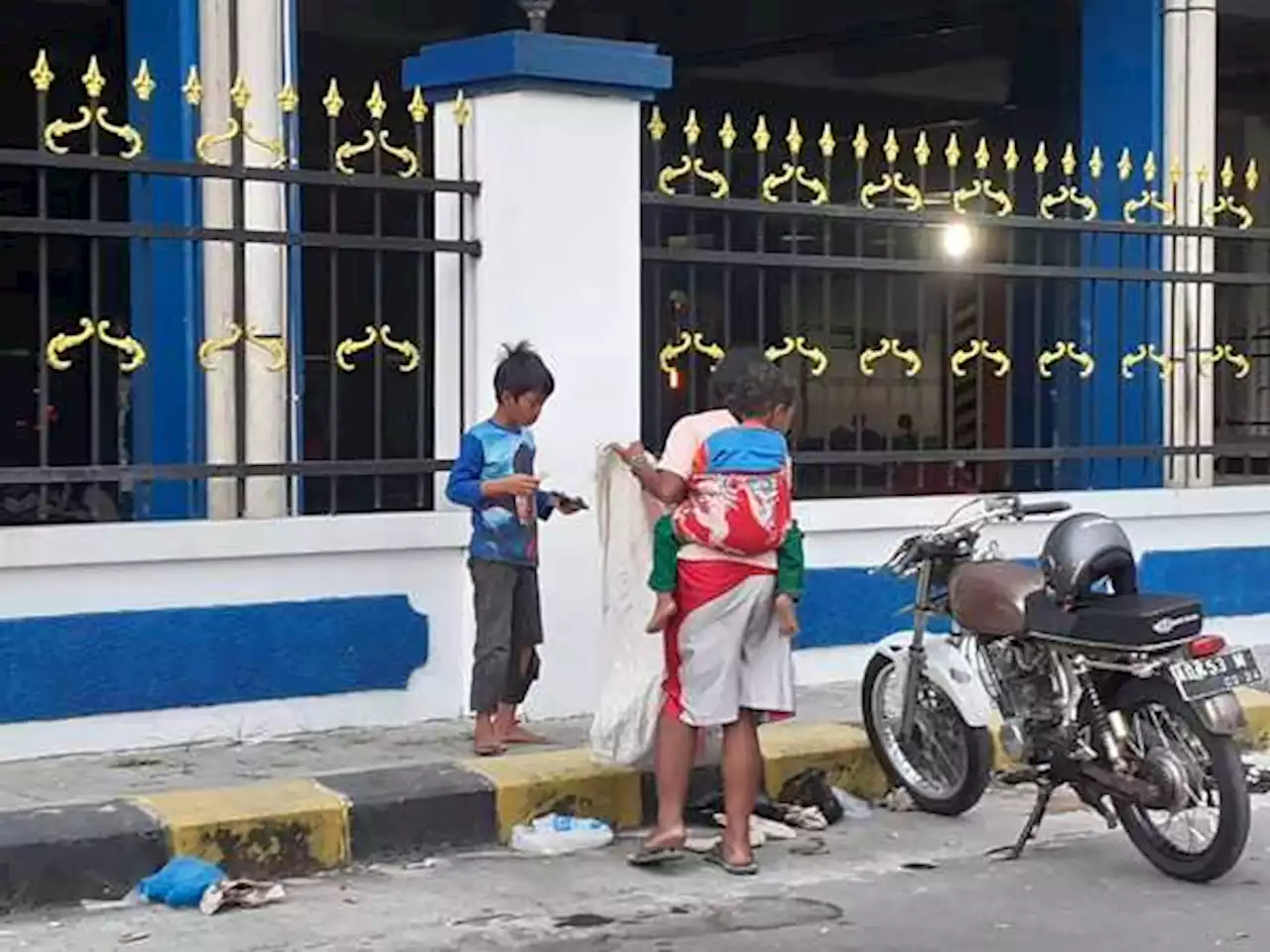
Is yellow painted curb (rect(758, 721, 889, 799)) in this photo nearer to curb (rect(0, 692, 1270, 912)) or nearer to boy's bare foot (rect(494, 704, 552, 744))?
curb (rect(0, 692, 1270, 912))

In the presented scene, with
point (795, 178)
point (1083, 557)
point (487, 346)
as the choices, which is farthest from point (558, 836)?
point (795, 178)

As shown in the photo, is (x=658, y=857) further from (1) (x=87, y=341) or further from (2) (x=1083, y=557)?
(1) (x=87, y=341)

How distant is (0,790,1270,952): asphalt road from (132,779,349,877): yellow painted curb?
0.09 m

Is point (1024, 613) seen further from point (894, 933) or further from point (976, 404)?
point (976, 404)

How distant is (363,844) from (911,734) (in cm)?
191

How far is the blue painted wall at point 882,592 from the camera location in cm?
852

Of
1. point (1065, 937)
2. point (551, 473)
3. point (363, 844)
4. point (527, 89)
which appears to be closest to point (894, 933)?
point (1065, 937)

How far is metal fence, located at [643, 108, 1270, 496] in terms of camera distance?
8.20 m

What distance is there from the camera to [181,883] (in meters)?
5.79

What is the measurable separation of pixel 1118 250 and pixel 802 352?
2224mm

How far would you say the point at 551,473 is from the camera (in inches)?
298

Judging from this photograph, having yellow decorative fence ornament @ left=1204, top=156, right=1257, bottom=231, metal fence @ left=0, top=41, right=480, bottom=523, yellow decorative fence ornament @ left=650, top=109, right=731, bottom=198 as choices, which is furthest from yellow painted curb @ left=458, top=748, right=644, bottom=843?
yellow decorative fence ornament @ left=1204, top=156, right=1257, bottom=231

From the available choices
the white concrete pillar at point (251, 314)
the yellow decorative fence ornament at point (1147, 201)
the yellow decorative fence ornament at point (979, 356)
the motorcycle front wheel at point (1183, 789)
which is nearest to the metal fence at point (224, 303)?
the white concrete pillar at point (251, 314)

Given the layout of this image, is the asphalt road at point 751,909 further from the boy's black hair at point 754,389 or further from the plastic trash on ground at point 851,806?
the boy's black hair at point 754,389
